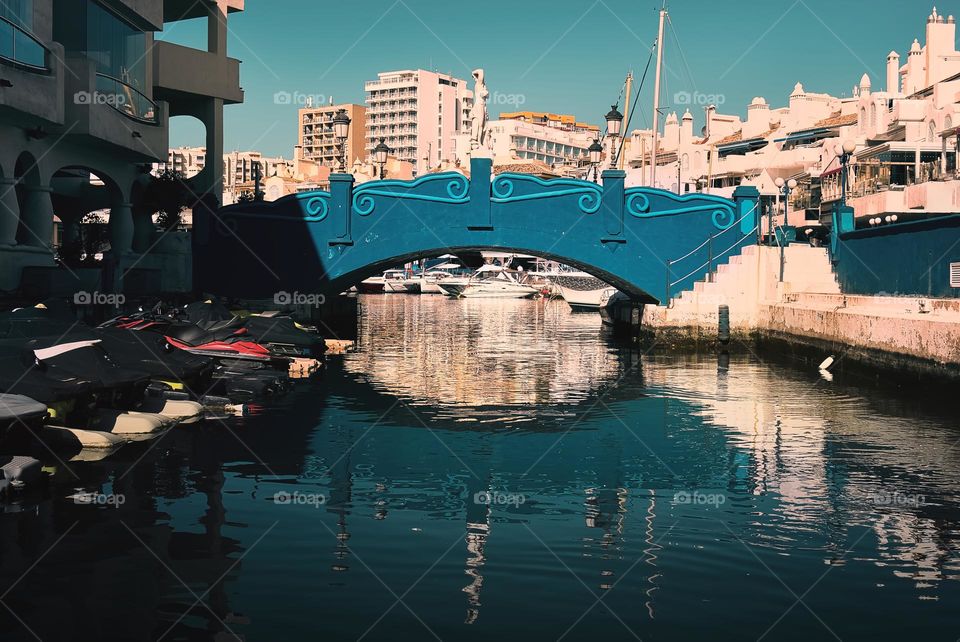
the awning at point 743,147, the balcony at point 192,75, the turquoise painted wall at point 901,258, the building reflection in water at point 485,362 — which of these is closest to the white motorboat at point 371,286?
the awning at point 743,147

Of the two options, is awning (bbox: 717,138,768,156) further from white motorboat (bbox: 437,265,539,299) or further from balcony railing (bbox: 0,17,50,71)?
balcony railing (bbox: 0,17,50,71)

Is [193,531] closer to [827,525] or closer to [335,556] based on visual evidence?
[335,556]

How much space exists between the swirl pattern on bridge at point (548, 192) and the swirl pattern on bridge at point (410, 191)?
48.7 inches

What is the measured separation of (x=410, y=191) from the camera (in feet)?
126

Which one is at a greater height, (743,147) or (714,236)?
(743,147)

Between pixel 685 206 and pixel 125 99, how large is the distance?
20049 millimetres

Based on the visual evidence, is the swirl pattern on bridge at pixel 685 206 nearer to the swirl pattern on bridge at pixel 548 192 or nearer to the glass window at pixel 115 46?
the swirl pattern on bridge at pixel 548 192

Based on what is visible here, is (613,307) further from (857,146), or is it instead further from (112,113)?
(112,113)

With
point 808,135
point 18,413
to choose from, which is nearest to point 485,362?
point 18,413

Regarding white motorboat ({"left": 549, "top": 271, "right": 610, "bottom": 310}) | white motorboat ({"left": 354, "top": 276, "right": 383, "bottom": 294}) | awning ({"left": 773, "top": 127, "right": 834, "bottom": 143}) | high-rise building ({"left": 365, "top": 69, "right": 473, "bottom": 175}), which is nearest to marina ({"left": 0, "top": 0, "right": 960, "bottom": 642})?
white motorboat ({"left": 549, "top": 271, "right": 610, "bottom": 310})

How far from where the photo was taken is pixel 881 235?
1264 inches

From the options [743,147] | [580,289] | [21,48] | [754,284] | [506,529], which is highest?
[743,147]

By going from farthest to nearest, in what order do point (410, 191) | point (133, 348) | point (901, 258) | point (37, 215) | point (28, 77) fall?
point (410, 191) → point (901, 258) → point (37, 215) → point (28, 77) → point (133, 348)

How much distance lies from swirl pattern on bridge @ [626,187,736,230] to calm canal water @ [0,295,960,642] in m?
17.0
